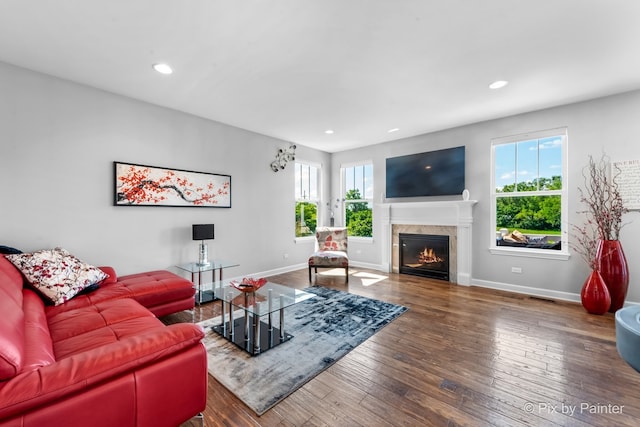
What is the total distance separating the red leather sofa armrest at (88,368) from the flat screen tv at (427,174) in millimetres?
4385

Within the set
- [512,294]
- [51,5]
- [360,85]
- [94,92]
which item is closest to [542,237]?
[512,294]

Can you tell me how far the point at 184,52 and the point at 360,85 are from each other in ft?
5.81

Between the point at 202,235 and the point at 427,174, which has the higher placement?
the point at 427,174

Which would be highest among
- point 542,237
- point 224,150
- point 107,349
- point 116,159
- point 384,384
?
point 224,150

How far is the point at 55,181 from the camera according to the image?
2863mm

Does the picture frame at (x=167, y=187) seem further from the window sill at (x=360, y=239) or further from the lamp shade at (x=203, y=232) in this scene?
the window sill at (x=360, y=239)

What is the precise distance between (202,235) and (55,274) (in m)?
1.59

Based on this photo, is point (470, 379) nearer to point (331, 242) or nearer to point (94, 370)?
point (94, 370)

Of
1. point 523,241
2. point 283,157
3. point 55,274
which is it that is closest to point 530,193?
point 523,241

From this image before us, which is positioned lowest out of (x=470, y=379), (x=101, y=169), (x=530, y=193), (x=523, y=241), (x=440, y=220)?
(x=470, y=379)

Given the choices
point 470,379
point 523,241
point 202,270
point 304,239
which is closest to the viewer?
point 470,379

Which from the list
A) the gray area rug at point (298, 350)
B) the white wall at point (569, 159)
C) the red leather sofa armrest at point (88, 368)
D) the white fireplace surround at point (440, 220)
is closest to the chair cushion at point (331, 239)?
the white fireplace surround at point (440, 220)

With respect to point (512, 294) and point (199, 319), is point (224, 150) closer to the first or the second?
point (199, 319)

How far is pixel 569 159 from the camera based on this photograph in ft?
12.0
